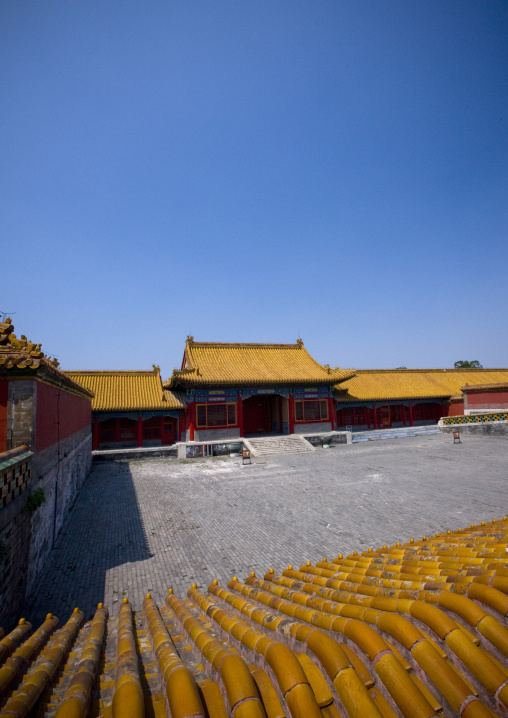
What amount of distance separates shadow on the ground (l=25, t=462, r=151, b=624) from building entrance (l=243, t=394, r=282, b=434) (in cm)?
1347

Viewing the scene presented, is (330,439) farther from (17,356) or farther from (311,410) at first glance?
(17,356)

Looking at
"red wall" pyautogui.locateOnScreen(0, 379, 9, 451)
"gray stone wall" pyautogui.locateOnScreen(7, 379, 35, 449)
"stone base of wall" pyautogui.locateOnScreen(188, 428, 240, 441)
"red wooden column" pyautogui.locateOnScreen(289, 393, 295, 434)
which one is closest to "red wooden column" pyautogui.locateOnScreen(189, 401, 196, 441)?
"stone base of wall" pyautogui.locateOnScreen(188, 428, 240, 441)

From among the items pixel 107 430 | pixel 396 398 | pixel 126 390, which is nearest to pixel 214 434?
pixel 107 430

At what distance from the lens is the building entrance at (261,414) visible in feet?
85.3

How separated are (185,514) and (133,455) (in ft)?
35.4

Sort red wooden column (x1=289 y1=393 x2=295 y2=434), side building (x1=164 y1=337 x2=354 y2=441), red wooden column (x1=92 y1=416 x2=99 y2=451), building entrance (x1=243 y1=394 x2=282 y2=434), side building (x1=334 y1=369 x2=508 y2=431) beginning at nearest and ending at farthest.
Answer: red wooden column (x1=92 y1=416 x2=99 y2=451) → side building (x1=164 y1=337 x2=354 y2=441) → red wooden column (x1=289 y1=393 x2=295 y2=434) → building entrance (x1=243 y1=394 x2=282 y2=434) → side building (x1=334 y1=369 x2=508 y2=431)

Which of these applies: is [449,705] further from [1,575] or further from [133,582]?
[133,582]

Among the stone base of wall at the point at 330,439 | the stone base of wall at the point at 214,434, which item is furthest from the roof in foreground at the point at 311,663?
the stone base of wall at the point at 330,439

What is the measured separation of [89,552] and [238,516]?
12.9 feet

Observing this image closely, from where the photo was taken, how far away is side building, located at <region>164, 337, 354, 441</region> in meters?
21.1

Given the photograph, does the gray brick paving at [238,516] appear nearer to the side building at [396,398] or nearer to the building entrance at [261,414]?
the building entrance at [261,414]

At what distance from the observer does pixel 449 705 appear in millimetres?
1446

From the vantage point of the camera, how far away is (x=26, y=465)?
6.42 metres

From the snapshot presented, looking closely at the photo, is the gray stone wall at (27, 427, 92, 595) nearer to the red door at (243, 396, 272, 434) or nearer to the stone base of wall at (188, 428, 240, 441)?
the stone base of wall at (188, 428, 240, 441)
